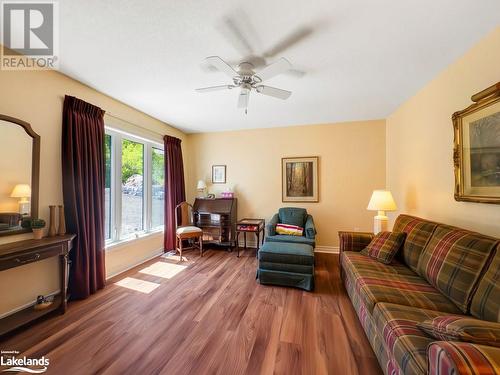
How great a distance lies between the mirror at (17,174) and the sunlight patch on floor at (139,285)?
126cm

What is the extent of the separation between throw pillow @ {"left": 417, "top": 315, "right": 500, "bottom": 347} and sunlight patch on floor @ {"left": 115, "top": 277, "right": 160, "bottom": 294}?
274 cm

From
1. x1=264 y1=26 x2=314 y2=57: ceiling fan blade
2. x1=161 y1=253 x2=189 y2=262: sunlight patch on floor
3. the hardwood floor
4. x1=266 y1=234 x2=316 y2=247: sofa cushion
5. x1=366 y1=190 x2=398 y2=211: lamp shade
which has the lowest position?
the hardwood floor

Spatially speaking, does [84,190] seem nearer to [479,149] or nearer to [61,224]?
[61,224]

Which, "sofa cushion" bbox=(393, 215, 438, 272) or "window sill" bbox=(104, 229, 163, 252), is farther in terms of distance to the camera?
"window sill" bbox=(104, 229, 163, 252)

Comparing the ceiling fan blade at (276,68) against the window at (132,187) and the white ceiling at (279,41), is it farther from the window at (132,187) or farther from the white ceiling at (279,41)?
the window at (132,187)

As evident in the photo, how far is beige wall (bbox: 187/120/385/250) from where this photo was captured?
394 cm

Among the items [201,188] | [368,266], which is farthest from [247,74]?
[201,188]

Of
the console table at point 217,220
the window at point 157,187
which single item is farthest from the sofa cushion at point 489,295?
the window at point 157,187

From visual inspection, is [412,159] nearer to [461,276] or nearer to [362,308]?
[461,276]

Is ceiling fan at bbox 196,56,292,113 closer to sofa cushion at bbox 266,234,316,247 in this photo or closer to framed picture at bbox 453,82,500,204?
framed picture at bbox 453,82,500,204

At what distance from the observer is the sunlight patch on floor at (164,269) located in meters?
3.06

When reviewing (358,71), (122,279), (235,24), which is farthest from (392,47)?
(122,279)

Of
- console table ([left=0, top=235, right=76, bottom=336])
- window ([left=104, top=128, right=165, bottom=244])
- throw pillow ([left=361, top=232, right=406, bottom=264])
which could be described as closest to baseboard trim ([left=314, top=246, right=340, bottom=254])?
throw pillow ([left=361, top=232, right=406, bottom=264])

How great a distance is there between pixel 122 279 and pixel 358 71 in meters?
3.99
